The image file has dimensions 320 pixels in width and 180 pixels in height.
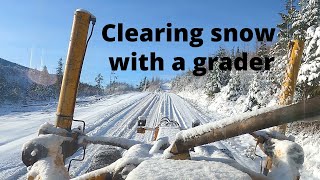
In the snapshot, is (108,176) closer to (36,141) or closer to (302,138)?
(36,141)

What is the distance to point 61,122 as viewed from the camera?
325cm

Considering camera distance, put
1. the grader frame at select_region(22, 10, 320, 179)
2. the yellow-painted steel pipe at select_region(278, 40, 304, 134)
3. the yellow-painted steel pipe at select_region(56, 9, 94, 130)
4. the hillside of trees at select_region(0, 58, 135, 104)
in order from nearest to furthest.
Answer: the grader frame at select_region(22, 10, 320, 179) → the yellow-painted steel pipe at select_region(56, 9, 94, 130) → the yellow-painted steel pipe at select_region(278, 40, 304, 134) → the hillside of trees at select_region(0, 58, 135, 104)

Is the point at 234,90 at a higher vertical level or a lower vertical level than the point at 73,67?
higher

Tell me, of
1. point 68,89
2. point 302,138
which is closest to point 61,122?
point 68,89

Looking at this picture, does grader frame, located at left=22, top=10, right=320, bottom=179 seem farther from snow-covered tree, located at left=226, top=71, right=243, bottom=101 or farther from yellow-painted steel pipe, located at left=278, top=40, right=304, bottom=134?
snow-covered tree, located at left=226, top=71, right=243, bottom=101

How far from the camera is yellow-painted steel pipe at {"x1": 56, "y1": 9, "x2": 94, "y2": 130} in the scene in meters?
3.19

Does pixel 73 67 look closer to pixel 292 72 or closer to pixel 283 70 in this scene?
pixel 292 72

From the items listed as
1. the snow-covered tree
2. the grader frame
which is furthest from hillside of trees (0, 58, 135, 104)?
the grader frame

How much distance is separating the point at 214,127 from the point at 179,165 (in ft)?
1.33

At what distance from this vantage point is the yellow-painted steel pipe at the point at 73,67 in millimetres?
3189

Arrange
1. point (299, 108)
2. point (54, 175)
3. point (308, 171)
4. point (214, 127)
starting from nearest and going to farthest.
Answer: point (299, 108) < point (214, 127) < point (54, 175) < point (308, 171)

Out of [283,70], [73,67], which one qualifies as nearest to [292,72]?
[73,67]

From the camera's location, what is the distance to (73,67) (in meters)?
3.20

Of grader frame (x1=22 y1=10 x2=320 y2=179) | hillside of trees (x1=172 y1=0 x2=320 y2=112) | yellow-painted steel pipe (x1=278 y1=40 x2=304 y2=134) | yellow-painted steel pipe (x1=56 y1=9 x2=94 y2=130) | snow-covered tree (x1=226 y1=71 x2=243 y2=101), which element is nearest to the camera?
grader frame (x1=22 y1=10 x2=320 y2=179)
